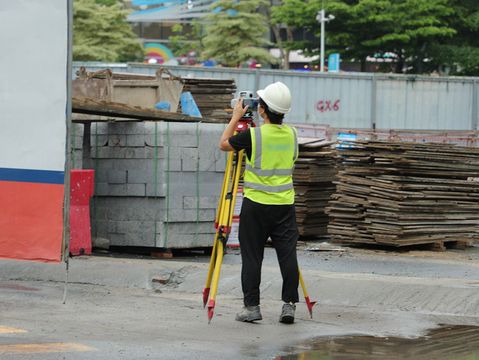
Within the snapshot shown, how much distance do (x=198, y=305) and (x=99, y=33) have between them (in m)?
57.5

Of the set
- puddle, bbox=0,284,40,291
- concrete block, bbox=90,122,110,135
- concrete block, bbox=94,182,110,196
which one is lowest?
puddle, bbox=0,284,40,291

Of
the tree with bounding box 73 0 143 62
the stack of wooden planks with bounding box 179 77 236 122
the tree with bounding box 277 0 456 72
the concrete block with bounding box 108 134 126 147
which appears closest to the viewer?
the concrete block with bounding box 108 134 126 147

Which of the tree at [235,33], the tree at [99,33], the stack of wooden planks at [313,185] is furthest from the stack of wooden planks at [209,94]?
the tree at [99,33]

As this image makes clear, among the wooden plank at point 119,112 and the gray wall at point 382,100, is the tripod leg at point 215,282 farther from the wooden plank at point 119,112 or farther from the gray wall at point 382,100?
the gray wall at point 382,100

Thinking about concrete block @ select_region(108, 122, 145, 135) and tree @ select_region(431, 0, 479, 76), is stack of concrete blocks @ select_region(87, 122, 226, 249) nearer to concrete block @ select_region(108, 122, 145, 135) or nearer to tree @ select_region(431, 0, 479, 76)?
concrete block @ select_region(108, 122, 145, 135)

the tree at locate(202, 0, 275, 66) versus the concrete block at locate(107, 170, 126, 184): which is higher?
the tree at locate(202, 0, 275, 66)

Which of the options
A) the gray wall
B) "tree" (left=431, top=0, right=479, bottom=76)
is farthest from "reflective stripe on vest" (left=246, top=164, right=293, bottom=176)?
"tree" (left=431, top=0, right=479, bottom=76)

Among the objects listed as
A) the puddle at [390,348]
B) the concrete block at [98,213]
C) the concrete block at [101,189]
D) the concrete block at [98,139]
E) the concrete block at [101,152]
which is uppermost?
the concrete block at [98,139]

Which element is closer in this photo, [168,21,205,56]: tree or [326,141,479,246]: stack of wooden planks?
[326,141,479,246]: stack of wooden planks

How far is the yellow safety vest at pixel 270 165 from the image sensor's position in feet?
28.6

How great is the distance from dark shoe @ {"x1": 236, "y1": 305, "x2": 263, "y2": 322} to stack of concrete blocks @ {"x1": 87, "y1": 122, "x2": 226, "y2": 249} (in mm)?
4162

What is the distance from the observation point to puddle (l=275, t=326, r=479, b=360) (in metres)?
7.42

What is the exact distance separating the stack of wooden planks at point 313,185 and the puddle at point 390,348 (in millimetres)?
7147

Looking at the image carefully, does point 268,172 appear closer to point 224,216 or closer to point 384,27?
point 224,216
